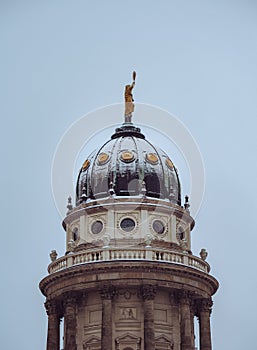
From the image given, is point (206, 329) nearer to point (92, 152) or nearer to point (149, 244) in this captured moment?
point (149, 244)

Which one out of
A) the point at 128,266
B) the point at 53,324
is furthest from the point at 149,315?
the point at 53,324

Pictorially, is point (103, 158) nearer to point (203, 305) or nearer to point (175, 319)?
point (203, 305)

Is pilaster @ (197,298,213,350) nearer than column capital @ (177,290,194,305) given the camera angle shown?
No

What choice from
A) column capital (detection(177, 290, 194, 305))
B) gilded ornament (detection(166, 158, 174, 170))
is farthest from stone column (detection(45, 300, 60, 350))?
gilded ornament (detection(166, 158, 174, 170))

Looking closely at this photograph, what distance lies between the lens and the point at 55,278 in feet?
204

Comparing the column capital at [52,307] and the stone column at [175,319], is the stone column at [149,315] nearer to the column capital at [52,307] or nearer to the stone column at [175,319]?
the stone column at [175,319]

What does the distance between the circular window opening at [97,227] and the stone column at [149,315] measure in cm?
717

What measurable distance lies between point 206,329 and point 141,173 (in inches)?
528

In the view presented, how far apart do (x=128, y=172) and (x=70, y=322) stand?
521 inches

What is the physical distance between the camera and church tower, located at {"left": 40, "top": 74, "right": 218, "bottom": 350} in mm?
59781

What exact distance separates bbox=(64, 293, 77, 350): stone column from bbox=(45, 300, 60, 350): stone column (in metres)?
2.28

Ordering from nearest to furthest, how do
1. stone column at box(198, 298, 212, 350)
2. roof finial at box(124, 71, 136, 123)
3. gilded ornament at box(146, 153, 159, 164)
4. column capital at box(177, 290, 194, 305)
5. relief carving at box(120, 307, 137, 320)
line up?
relief carving at box(120, 307, 137, 320)
column capital at box(177, 290, 194, 305)
stone column at box(198, 298, 212, 350)
gilded ornament at box(146, 153, 159, 164)
roof finial at box(124, 71, 136, 123)

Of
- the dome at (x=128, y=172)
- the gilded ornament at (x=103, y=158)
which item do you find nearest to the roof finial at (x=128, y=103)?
the dome at (x=128, y=172)

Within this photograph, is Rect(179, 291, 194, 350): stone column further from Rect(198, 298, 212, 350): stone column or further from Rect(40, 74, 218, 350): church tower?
Rect(198, 298, 212, 350): stone column
